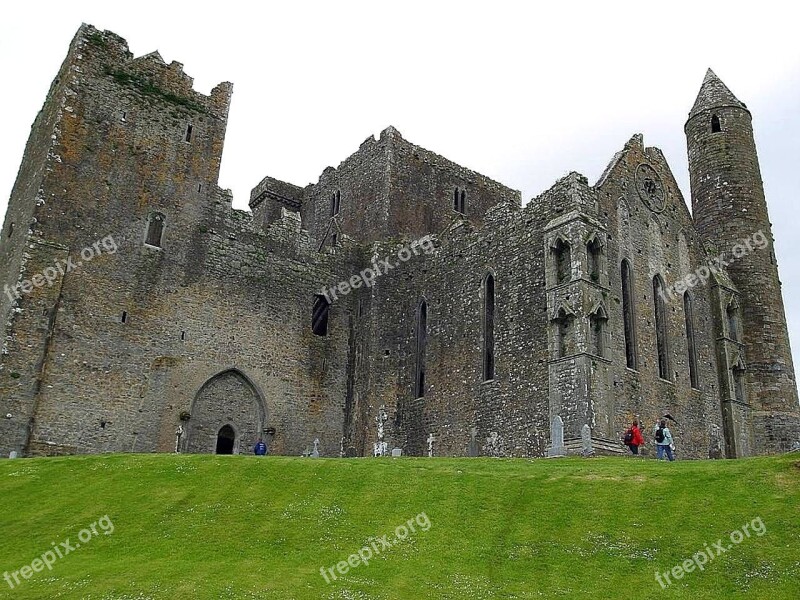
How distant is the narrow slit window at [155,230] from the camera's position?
2838 cm

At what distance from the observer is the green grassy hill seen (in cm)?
1130

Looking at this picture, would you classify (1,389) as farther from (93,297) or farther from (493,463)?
(493,463)

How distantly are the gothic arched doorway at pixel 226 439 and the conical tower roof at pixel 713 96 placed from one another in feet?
86.2

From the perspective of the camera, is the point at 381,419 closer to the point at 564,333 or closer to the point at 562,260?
the point at 564,333

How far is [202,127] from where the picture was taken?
31.2m

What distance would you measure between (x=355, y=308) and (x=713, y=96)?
20245 millimetres

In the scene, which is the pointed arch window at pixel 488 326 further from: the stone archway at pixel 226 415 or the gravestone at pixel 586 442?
the stone archway at pixel 226 415

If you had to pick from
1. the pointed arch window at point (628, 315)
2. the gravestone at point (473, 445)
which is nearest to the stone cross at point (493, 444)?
the gravestone at point (473, 445)

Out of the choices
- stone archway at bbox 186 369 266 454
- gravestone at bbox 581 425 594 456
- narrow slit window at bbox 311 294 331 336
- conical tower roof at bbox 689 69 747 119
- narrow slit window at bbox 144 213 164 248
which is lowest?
gravestone at bbox 581 425 594 456

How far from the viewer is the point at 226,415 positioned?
28.3 m

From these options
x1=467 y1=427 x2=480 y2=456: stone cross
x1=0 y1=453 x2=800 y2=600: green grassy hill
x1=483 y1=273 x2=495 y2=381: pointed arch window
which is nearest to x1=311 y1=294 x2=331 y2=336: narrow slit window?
x1=483 y1=273 x2=495 y2=381: pointed arch window

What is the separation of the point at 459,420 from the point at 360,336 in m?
7.05

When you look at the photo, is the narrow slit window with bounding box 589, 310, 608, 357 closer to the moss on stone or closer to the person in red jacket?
the person in red jacket

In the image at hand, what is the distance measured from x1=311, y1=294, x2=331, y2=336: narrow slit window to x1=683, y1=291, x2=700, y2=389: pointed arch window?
14924 mm
